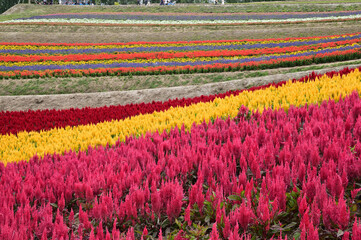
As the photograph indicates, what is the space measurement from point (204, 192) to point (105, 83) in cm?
1177

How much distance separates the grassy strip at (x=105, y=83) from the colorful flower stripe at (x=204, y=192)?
9.41m

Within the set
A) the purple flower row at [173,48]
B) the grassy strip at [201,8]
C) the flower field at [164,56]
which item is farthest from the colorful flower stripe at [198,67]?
the grassy strip at [201,8]

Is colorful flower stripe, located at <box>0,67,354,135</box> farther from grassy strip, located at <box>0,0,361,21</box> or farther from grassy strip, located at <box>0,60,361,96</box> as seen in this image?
grassy strip, located at <box>0,0,361,21</box>

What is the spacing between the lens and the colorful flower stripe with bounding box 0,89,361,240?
234 cm

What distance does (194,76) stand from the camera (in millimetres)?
14055

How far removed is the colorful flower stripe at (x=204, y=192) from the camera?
2336 millimetres

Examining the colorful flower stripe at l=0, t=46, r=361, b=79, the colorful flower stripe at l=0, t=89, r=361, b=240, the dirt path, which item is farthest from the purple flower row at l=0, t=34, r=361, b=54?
the colorful flower stripe at l=0, t=89, r=361, b=240

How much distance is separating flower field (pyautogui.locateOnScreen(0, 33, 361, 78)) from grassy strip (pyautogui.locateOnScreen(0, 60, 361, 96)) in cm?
66

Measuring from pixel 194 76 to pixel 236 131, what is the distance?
9828 millimetres

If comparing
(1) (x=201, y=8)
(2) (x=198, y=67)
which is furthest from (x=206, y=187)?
(1) (x=201, y=8)

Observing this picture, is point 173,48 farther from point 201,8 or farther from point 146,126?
point 201,8

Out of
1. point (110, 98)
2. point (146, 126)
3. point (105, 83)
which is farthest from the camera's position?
point (105, 83)

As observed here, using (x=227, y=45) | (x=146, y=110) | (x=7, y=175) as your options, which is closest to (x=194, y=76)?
(x=146, y=110)

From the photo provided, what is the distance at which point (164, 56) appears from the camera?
17.9 metres
